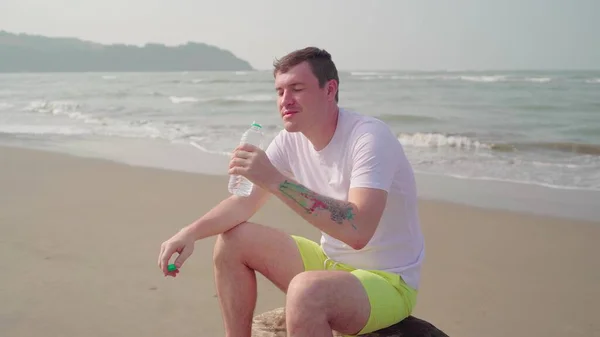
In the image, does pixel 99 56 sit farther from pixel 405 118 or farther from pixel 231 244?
pixel 231 244

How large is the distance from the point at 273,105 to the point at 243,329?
58.7ft

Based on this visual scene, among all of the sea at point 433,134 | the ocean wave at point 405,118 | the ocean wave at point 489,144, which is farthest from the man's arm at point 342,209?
the ocean wave at point 405,118

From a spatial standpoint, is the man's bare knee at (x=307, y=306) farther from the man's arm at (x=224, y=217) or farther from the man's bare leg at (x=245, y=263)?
the man's arm at (x=224, y=217)

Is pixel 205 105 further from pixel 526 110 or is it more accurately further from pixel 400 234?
pixel 400 234

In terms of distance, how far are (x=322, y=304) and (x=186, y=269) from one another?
241 centimetres

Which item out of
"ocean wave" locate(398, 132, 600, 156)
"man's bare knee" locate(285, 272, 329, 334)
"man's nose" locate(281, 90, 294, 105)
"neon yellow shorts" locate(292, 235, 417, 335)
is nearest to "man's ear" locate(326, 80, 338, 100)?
"man's nose" locate(281, 90, 294, 105)

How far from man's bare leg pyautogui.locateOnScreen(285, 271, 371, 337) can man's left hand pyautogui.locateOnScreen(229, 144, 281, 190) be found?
388 millimetres

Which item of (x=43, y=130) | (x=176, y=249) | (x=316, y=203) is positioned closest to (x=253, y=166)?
(x=316, y=203)

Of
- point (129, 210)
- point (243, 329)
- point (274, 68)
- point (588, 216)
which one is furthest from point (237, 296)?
point (588, 216)

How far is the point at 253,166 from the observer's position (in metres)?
2.24

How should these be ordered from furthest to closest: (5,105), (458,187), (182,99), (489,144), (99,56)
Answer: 1. (99,56)
2. (182,99)
3. (5,105)
4. (489,144)
5. (458,187)

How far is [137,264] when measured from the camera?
438 centimetres

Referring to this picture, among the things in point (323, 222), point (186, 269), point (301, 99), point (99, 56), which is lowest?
point (186, 269)

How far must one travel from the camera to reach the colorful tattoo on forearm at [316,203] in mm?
2211
